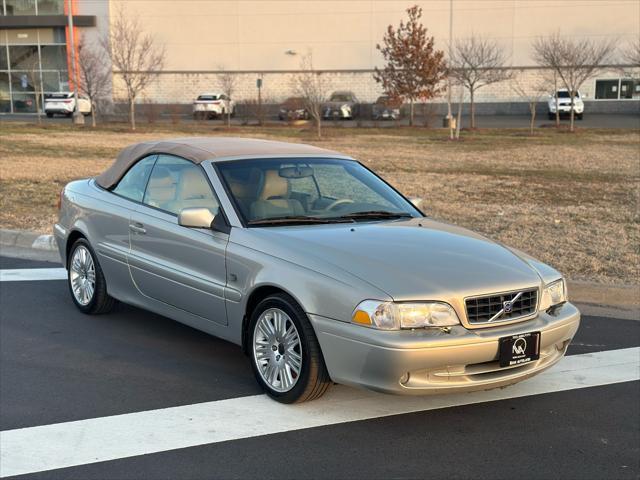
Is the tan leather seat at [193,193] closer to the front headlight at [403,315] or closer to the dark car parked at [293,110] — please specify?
the front headlight at [403,315]

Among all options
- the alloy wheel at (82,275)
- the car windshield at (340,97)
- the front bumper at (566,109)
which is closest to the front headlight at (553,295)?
the alloy wheel at (82,275)

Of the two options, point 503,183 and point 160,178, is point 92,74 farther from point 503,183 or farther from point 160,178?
point 160,178

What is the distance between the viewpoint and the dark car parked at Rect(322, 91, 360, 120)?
161ft

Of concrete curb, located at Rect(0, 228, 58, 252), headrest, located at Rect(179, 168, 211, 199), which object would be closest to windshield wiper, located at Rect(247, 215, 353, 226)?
headrest, located at Rect(179, 168, 211, 199)

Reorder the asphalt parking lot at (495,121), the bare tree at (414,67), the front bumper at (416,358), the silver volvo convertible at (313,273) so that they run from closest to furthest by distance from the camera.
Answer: the front bumper at (416,358)
the silver volvo convertible at (313,273)
the bare tree at (414,67)
the asphalt parking lot at (495,121)

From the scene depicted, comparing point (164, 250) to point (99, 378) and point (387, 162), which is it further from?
point (387, 162)

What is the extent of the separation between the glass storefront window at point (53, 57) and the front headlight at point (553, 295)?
55.4 m

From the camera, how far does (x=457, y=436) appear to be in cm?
445

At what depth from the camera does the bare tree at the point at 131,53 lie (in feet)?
133

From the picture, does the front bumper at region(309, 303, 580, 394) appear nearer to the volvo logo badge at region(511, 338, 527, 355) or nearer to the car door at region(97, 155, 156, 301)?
the volvo logo badge at region(511, 338, 527, 355)

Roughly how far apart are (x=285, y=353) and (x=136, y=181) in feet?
7.66

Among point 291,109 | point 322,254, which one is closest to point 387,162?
point 322,254

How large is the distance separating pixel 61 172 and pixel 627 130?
1139 inches

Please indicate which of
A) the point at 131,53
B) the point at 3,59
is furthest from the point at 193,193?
the point at 3,59
